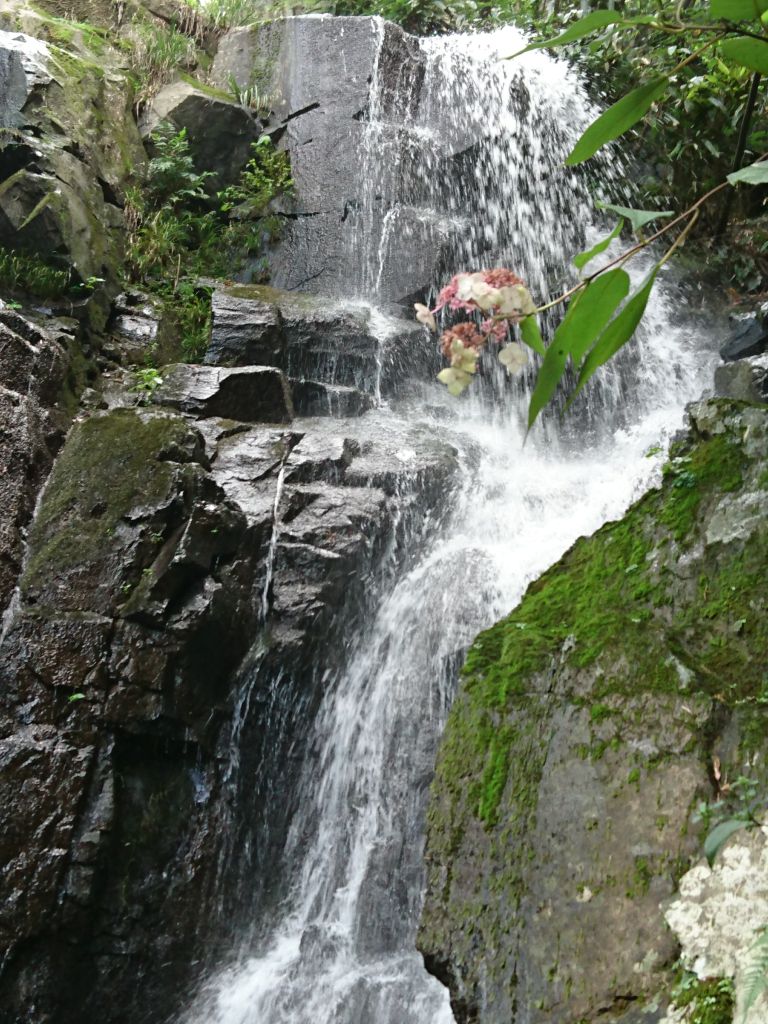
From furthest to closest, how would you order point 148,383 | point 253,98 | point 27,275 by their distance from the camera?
point 253,98 → point 27,275 → point 148,383

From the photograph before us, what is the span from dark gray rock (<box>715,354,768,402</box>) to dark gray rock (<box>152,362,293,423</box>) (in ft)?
11.9

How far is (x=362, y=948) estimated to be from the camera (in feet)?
14.7

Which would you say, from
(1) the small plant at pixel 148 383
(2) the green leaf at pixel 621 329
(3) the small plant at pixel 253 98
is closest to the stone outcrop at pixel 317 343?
(1) the small plant at pixel 148 383

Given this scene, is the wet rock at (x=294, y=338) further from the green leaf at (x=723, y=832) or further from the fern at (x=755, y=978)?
the fern at (x=755, y=978)

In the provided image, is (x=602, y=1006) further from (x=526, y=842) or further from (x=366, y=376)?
(x=366, y=376)

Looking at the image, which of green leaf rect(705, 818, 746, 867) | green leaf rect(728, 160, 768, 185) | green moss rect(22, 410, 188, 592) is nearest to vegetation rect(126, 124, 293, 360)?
green moss rect(22, 410, 188, 592)

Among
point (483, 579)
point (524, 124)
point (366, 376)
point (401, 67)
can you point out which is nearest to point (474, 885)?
point (483, 579)

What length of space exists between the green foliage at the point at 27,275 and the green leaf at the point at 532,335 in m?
6.76

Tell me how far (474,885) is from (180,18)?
12.4 metres

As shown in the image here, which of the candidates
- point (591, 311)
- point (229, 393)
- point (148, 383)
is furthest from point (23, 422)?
point (591, 311)

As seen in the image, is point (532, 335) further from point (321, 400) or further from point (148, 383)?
point (321, 400)

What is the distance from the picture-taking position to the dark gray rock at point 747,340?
7.62 metres

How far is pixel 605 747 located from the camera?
2643 millimetres

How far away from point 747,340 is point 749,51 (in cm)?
702
